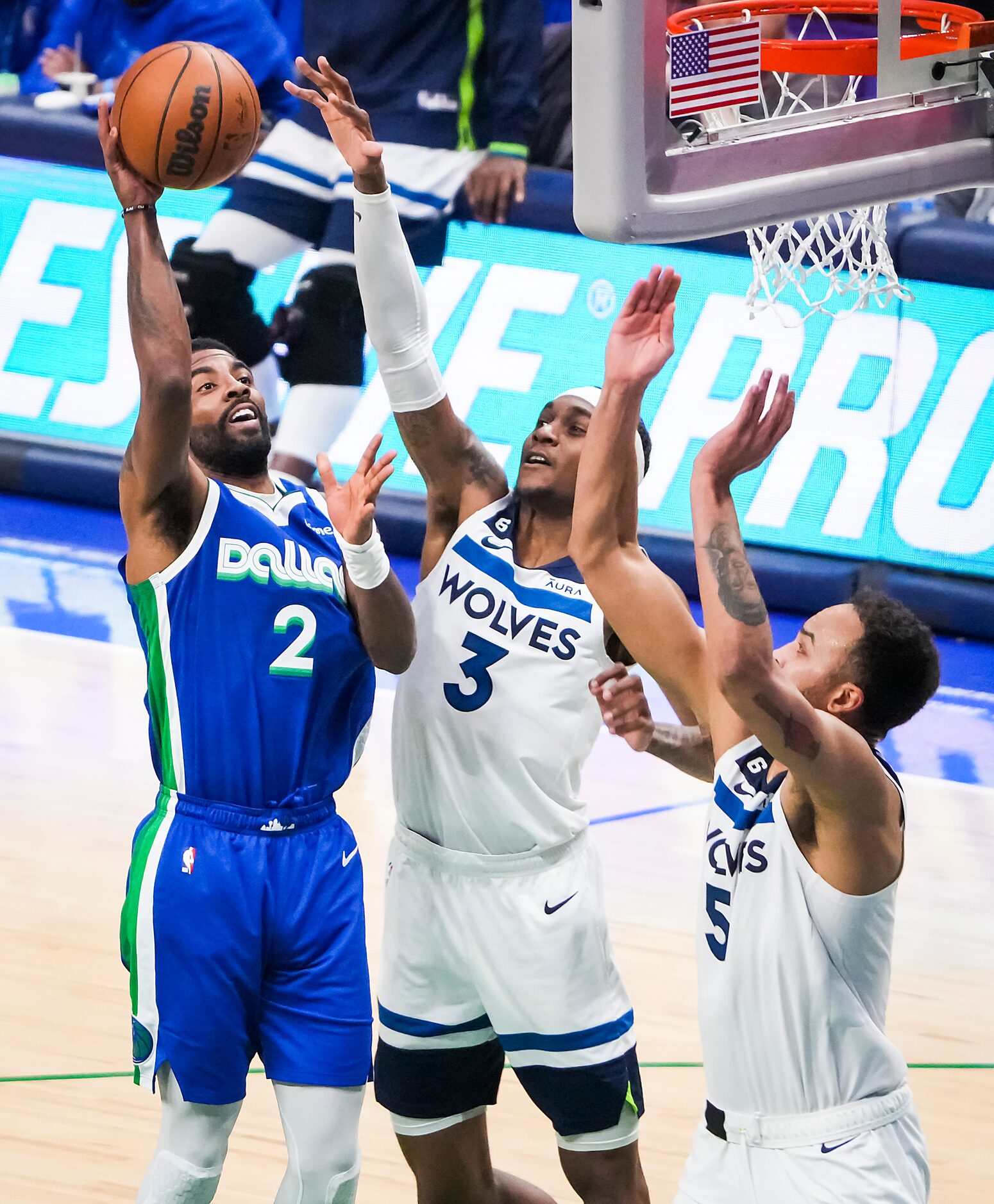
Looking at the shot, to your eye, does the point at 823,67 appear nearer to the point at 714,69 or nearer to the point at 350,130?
the point at 714,69

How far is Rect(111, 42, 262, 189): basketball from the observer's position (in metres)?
4.10

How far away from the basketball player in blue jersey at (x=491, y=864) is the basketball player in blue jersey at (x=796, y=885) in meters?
0.63

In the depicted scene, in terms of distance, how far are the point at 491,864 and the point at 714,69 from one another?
1.77m

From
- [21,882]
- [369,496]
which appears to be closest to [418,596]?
[369,496]

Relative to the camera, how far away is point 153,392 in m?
3.88

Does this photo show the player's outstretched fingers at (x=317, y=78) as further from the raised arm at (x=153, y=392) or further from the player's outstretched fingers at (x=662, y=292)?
the player's outstretched fingers at (x=662, y=292)

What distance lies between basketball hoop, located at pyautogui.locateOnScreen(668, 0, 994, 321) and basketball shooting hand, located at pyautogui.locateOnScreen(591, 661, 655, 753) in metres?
1.00

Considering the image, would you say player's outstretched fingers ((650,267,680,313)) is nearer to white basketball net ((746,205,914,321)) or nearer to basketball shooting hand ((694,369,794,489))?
basketball shooting hand ((694,369,794,489))

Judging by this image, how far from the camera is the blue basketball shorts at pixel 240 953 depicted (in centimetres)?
395

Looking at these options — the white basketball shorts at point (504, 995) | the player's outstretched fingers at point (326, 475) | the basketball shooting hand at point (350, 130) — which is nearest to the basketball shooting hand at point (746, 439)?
the player's outstretched fingers at point (326, 475)

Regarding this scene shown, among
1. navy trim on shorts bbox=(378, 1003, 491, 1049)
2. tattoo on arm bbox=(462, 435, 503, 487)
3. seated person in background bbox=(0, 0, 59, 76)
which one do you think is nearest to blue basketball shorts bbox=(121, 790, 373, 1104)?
navy trim on shorts bbox=(378, 1003, 491, 1049)

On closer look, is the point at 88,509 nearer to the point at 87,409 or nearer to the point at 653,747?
the point at 87,409

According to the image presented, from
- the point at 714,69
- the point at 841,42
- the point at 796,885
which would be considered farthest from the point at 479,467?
the point at 796,885

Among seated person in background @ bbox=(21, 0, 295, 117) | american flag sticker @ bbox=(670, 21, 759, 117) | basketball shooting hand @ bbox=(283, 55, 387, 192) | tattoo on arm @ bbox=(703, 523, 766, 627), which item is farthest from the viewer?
seated person in background @ bbox=(21, 0, 295, 117)
